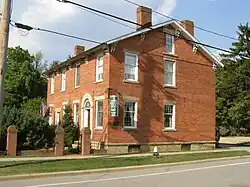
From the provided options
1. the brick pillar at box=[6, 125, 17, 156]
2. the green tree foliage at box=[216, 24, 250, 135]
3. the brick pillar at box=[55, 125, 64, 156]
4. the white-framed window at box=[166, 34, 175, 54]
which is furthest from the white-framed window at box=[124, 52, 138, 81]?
the green tree foliage at box=[216, 24, 250, 135]

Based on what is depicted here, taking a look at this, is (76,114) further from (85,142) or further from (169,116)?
(85,142)

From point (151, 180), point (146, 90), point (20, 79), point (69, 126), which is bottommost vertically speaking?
point (151, 180)

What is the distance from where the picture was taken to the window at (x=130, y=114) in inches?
1001

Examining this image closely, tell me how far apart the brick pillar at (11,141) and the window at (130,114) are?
300 inches

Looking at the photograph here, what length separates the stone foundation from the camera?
80.1 feet

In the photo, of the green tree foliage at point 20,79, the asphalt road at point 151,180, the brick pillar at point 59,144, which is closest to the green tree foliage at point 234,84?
the brick pillar at point 59,144

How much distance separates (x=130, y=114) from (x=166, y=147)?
3816 mm

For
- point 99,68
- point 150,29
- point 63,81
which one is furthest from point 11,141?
point 63,81

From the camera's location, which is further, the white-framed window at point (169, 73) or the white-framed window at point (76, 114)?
the white-framed window at point (76, 114)

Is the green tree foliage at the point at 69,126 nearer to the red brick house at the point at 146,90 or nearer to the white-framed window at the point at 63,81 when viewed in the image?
the red brick house at the point at 146,90

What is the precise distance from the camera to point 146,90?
2653cm

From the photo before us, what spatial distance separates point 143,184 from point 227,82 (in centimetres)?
3606

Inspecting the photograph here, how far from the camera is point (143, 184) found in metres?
12.1

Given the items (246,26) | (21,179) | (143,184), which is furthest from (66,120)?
(246,26)
